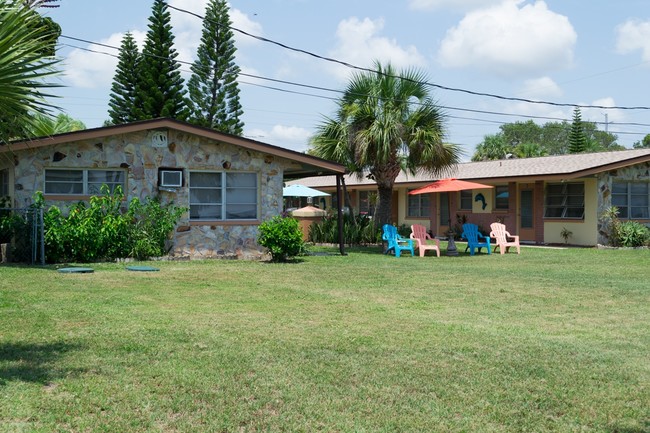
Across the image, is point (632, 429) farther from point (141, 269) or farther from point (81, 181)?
point (81, 181)

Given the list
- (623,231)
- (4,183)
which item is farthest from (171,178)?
(623,231)

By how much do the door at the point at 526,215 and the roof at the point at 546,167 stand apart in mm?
1002

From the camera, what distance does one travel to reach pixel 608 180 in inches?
969

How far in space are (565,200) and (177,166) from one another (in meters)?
14.2

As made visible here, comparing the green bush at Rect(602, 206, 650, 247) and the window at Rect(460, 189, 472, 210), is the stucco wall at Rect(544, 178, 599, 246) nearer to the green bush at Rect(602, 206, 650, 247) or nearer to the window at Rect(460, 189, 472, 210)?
the green bush at Rect(602, 206, 650, 247)

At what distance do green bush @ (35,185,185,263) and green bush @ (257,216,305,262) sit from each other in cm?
210

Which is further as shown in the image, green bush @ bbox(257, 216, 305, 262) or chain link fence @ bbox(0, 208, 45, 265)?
green bush @ bbox(257, 216, 305, 262)

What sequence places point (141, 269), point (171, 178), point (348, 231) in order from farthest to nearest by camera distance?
point (348, 231) → point (171, 178) → point (141, 269)

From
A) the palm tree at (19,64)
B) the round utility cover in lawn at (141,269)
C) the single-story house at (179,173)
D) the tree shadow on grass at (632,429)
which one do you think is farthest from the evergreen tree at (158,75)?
the tree shadow on grass at (632,429)

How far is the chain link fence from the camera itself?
15.4 meters

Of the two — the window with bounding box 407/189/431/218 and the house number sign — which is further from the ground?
the house number sign

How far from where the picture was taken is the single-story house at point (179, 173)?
1639 centimetres

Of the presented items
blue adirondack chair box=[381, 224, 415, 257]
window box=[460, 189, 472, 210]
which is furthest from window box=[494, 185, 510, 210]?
blue adirondack chair box=[381, 224, 415, 257]

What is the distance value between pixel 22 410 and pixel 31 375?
934 mm
